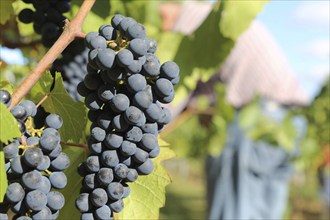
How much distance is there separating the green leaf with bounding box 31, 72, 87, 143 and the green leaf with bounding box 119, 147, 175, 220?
0.14 m

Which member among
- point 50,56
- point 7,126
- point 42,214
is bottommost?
point 42,214

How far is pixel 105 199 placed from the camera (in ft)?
2.36

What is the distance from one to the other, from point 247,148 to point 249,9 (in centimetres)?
240

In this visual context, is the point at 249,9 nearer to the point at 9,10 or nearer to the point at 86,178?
the point at 9,10

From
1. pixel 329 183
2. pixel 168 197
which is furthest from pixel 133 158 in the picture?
pixel 168 197

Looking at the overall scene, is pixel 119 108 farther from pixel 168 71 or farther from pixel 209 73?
pixel 209 73

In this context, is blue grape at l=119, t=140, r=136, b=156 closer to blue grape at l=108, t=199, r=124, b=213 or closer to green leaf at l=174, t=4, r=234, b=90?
blue grape at l=108, t=199, r=124, b=213

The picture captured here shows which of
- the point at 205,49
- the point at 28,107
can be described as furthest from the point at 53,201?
the point at 205,49

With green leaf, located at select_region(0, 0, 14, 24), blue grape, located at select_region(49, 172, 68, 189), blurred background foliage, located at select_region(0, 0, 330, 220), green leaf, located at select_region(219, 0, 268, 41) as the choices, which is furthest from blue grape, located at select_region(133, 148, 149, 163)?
green leaf, located at select_region(219, 0, 268, 41)

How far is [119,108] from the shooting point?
69 cm

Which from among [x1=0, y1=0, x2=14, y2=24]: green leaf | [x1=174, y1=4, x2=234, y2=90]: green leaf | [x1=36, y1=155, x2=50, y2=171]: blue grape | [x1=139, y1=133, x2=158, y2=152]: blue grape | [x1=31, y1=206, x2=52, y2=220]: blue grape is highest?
[x1=174, y1=4, x2=234, y2=90]: green leaf

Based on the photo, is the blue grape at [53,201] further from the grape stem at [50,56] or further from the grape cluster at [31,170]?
the grape stem at [50,56]

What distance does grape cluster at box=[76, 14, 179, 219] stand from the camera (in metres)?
0.69

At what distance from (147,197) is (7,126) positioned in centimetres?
34
